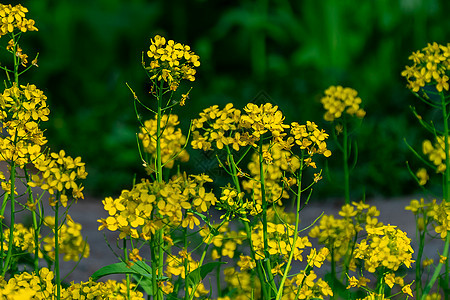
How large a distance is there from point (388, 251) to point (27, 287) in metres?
0.91

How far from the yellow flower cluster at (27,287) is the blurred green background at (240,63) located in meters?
3.34

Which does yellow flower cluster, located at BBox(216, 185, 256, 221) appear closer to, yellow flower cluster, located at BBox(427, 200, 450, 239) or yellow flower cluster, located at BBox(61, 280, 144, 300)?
yellow flower cluster, located at BBox(61, 280, 144, 300)

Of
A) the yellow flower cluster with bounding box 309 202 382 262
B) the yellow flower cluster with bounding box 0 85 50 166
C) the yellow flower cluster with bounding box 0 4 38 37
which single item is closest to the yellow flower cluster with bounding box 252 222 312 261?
the yellow flower cluster with bounding box 309 202 382 262

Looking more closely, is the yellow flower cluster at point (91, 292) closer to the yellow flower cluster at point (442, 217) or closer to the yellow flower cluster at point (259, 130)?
the yellow flower cluster at point (259, 130)

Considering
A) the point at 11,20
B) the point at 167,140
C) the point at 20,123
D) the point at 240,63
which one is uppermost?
the point at 240,63

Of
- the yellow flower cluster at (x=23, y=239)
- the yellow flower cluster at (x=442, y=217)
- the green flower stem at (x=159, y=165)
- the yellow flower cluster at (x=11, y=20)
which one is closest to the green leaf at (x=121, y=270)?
the green flower stem at (x=159, y=165)

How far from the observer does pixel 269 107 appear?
5.62 feet

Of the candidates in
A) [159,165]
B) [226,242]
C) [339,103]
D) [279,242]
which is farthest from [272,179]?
[159,165]

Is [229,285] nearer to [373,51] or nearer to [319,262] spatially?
[319,262]

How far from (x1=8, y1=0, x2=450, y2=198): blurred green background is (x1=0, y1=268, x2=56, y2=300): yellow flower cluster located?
3.34m

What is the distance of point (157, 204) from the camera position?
1.53 metres

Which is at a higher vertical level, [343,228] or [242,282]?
[343,228]

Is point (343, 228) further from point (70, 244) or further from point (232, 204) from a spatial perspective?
point (70, 244)

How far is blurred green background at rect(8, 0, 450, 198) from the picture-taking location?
537cm
